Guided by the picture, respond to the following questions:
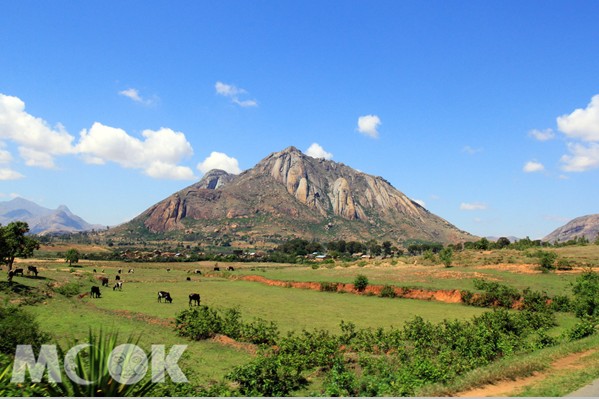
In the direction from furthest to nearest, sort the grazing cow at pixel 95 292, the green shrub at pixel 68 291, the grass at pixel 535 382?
the grazing cow at pixel 95 292
the green shrub at pixel 68 291
the grass at pixel 535 382

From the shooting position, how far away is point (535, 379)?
11.9m

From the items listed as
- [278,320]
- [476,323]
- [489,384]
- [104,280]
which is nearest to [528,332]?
[476,323]

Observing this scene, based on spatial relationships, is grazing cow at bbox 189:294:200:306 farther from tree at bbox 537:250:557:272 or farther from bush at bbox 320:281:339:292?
tree at bbox 537:250:557:272

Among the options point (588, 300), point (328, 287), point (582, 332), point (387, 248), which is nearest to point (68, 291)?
point (328, 287)

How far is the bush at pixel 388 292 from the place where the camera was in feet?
154

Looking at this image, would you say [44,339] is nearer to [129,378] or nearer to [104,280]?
[129,378]

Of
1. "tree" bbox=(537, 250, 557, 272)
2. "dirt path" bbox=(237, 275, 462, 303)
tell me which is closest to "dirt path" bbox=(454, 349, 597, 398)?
"dirt path" bbox=(237, 275, 462, 303)

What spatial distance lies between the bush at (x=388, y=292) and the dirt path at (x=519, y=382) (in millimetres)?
32844

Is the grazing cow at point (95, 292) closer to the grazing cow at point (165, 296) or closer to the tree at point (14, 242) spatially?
the grazing cow at point (165, 296)

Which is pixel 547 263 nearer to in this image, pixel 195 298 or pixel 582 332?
pixel 582 332

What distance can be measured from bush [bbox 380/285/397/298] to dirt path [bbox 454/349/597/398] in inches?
1293

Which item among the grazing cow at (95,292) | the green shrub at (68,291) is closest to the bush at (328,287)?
the grazing cow at (95,292)

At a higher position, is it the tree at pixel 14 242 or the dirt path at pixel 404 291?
the tree at pixel 14 242

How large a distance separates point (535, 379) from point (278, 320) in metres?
18.8
